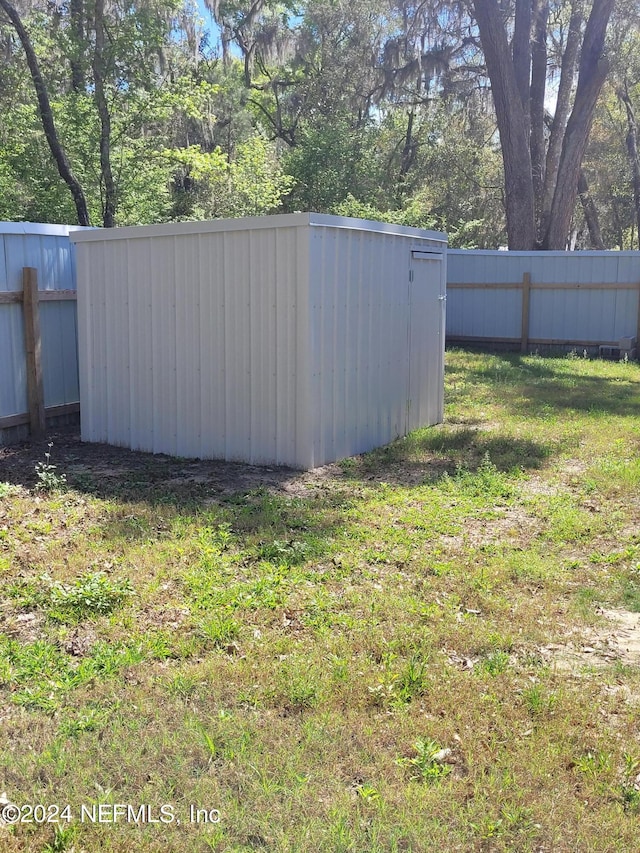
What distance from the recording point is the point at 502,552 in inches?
199

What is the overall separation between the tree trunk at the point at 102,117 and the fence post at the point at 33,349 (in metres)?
7.81

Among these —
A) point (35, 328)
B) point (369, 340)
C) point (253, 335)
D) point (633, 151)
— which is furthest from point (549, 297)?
point (633, 151)

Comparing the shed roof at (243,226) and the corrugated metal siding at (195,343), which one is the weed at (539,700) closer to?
the corrugated metal siding at (195,343)

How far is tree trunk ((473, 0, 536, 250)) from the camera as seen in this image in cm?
1573

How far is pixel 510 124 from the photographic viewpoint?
1664 centimetres

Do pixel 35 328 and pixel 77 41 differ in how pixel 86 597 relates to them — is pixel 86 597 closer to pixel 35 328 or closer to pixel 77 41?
pixel 35 328

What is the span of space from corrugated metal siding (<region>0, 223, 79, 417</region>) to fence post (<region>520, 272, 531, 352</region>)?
387 inches

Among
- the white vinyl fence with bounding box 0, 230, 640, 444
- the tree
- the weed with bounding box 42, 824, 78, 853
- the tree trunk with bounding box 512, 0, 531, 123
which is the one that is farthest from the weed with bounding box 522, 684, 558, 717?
the tree trunk with bounding box 512, 0, 531, 123

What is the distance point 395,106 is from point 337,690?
26009mm

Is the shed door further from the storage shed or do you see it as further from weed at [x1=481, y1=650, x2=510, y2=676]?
weed at [x1=481, y1=650, x2=510, y2=676]

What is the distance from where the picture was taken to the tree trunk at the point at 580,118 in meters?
16.8

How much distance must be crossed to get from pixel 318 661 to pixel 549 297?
44.4 ft

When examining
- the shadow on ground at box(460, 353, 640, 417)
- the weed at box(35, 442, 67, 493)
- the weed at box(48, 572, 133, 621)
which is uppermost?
the shadow on ground at box(460, 353, 640, 417)

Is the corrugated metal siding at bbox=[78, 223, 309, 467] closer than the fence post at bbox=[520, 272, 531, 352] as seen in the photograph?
Yes
